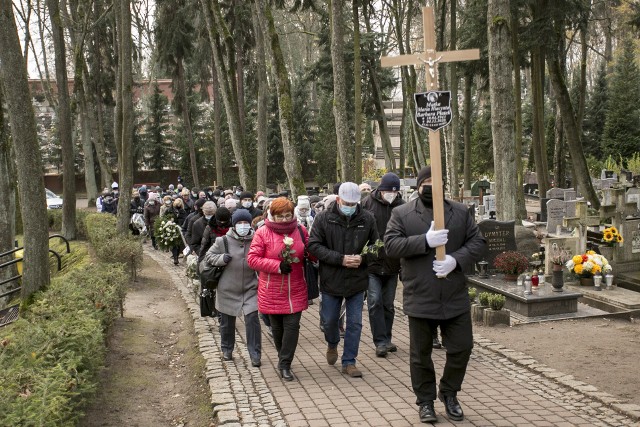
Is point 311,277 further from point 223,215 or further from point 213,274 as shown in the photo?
point 223,215

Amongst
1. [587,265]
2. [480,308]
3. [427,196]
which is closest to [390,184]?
[427,196]

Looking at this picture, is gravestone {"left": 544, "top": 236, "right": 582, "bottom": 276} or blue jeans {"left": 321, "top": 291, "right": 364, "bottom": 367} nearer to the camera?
blue jeans {"left": 321, "top": 291, "right": 364, "bottom": 367}

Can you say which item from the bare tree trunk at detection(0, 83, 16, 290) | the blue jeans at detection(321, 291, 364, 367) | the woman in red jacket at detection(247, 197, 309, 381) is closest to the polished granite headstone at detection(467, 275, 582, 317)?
the blue jeans at detection(321, 291, 364, 367)

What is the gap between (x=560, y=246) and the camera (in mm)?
14914

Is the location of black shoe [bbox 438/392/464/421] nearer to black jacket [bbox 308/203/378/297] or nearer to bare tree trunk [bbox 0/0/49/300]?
black jacket [bbox 308/203/378/297]

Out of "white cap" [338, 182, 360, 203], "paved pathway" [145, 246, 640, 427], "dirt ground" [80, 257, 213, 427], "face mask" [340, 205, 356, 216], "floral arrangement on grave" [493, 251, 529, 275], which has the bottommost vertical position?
"dirt ground" [80, 257, 213, 427]

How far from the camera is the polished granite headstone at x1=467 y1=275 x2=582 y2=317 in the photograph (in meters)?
11.7

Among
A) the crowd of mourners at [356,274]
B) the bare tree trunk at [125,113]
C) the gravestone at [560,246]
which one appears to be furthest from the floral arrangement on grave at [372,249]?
the bare tree trunk at [125,113]

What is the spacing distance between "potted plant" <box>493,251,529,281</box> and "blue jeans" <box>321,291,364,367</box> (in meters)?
5.74

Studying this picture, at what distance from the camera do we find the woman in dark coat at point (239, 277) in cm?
850

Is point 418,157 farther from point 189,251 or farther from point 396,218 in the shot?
point 396,218

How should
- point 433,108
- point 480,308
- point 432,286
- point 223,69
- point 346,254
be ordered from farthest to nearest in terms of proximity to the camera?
point 223,69 → point 480,308 → point 346,254 → point 433,108 → point 432,286

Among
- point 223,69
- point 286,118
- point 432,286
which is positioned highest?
point 223,69

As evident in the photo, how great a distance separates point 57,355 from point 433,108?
371 centimetres
